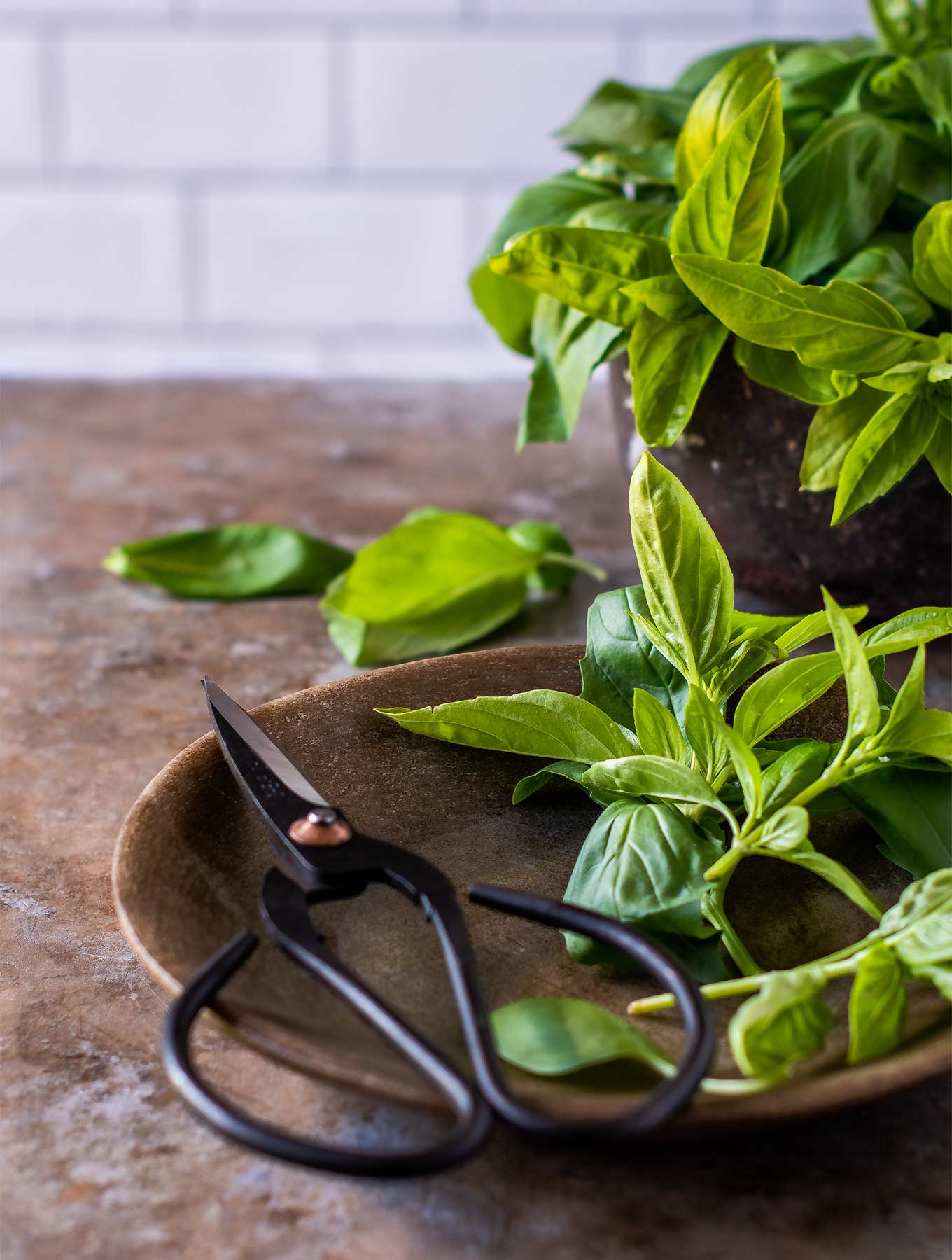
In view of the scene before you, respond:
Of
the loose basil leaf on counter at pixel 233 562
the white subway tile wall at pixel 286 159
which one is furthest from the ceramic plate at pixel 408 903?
the white subway tile wall at pixel 286 159

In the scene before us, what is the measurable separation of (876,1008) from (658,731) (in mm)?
115

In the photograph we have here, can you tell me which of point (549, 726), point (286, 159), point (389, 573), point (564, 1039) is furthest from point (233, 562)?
point (286, 159)

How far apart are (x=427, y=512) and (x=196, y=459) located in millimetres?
253

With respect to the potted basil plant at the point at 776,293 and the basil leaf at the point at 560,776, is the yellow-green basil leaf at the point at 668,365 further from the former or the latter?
the basil leaf at the point at 560,776

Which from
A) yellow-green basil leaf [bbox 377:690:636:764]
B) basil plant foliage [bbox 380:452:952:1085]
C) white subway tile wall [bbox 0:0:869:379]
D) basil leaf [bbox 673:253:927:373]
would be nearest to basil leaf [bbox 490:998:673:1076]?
basil plant foliage [bbox 380:452:952:1085]

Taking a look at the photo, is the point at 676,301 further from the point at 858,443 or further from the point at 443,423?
the point at 443,423

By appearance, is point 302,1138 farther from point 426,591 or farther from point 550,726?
point 426,591

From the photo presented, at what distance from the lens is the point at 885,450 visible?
0.45 meters

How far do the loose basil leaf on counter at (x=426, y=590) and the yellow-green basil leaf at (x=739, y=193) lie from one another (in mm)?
197

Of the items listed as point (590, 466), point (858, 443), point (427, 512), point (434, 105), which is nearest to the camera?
point (858, 443)

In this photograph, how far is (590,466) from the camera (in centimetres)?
85

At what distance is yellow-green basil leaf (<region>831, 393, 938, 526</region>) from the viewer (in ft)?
1.47

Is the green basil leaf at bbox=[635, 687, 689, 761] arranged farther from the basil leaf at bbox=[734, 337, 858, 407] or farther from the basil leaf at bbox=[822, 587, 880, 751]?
the basil leaf at bbox=[734, 337, 858, 407]

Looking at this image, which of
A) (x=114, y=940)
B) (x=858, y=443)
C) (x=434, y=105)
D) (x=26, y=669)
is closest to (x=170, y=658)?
(x=26, y=669)
